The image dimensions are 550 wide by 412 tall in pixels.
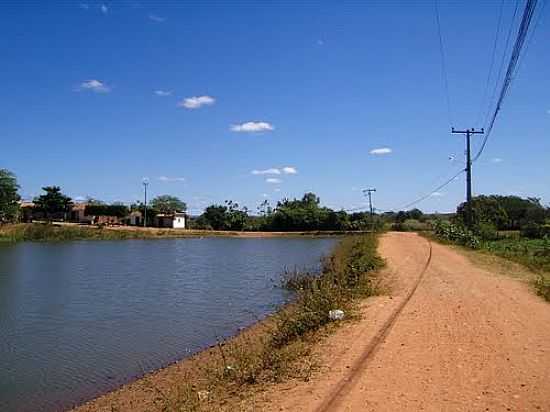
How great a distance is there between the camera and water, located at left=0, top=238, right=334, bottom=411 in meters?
10.4

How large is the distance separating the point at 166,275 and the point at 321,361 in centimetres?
2268

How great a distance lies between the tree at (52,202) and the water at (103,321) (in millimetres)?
63860

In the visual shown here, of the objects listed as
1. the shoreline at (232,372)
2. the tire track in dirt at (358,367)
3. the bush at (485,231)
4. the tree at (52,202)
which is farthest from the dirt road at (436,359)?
the tree at (52,202)

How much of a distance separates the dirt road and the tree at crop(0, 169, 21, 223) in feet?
247

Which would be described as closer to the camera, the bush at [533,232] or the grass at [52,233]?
the bush at [533,232]

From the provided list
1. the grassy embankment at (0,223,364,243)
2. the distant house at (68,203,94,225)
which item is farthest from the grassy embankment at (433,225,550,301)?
the distant house at (68,203,94,225)

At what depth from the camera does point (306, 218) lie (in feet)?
325

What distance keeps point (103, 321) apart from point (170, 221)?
3370 inches

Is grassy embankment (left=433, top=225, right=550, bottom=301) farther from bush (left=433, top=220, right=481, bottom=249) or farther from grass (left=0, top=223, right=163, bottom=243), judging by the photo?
grass (left=0, top=223, right=163, bottom=243)

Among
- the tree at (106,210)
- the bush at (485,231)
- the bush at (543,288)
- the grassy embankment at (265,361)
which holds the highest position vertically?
the tree at (106,210)

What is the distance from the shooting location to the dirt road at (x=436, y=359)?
5633 mm

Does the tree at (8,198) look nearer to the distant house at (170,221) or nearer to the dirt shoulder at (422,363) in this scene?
the distant house at (170,221)

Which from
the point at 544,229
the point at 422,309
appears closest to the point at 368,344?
the point at 422,309

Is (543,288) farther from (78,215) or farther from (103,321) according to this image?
(78,215)
